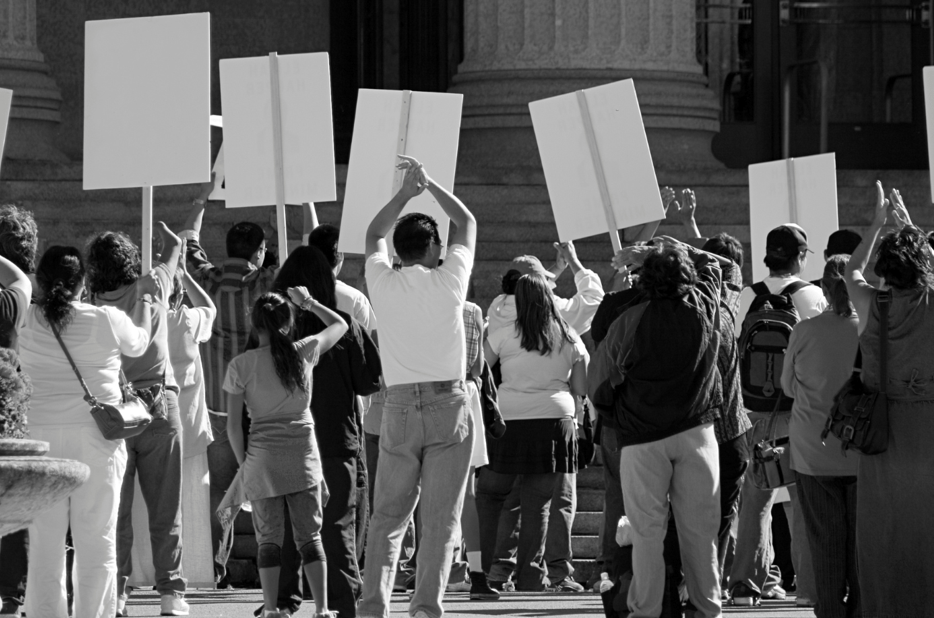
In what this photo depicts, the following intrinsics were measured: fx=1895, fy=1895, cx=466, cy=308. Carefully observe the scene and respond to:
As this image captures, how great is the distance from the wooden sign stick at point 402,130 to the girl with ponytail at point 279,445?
210 centimetres

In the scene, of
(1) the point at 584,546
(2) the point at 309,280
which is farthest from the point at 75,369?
(1) the point at 584,546

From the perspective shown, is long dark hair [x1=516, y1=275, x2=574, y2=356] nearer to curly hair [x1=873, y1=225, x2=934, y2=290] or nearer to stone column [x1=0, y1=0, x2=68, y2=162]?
curly hair [x1=873, y1=225, x2=934, y2=290]

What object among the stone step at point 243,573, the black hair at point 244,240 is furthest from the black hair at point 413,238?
the stone step at point 243,573

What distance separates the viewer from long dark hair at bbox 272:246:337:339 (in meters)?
7.67

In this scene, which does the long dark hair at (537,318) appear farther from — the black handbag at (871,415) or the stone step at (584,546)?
the black handbag at (871,415)

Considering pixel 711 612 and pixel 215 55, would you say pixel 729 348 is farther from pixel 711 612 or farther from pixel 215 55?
pixel 215 55

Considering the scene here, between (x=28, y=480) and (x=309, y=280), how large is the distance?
321cm

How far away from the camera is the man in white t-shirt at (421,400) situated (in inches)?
286

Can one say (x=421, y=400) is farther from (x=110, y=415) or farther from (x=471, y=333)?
(x=110, y=415)

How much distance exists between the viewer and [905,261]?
6.96 meters

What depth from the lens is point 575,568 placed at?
10117 mm

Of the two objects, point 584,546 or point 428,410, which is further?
point 584,546

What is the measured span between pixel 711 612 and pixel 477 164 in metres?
7.38

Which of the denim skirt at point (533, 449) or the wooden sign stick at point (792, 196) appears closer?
the denim skirt at point (533, 449)
